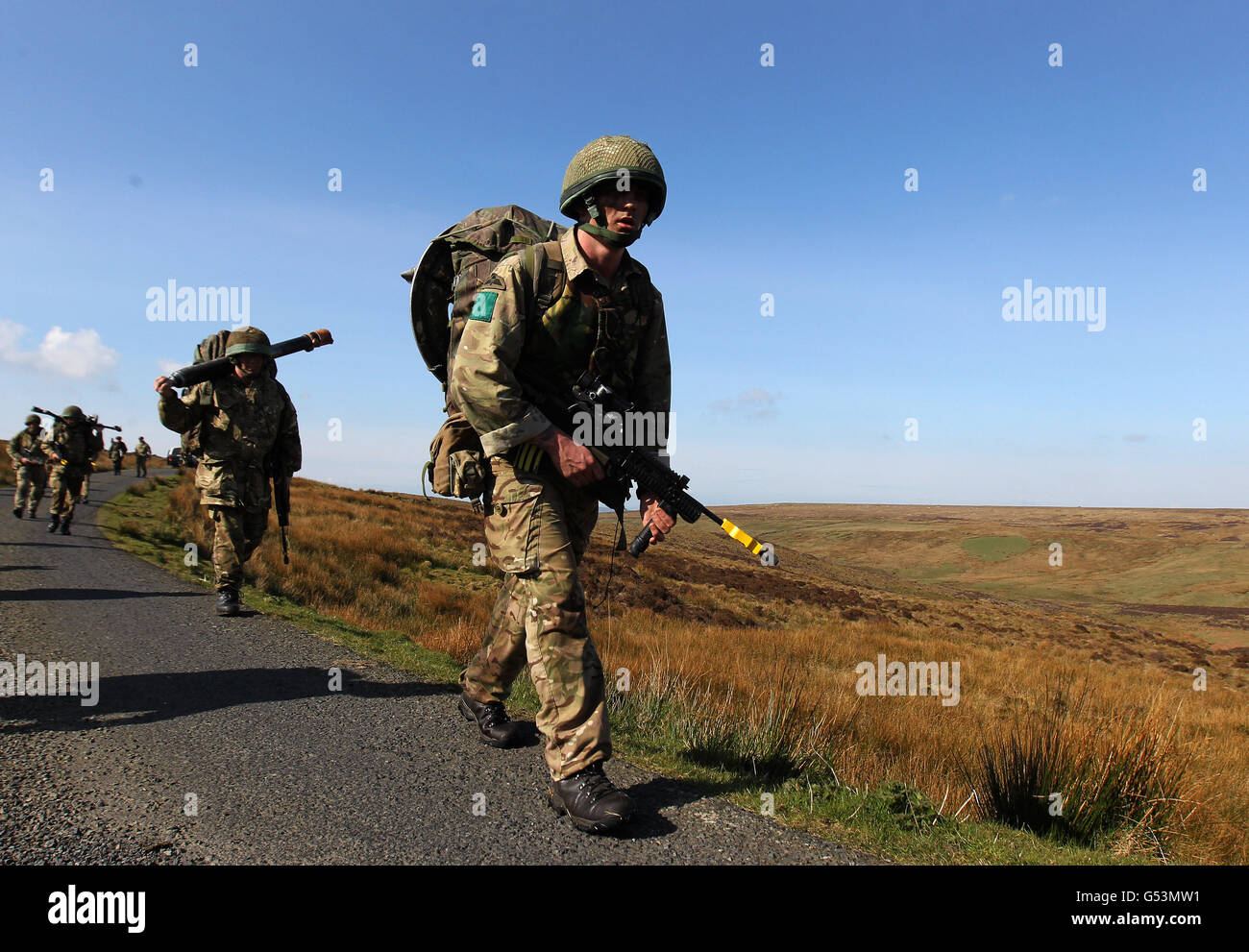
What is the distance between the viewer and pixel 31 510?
1517 cm

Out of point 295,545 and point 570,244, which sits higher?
point 570,244

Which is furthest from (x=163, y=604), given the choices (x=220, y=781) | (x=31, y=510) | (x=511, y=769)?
(x=31, y=510)

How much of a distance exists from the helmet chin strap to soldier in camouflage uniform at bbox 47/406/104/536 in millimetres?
13589

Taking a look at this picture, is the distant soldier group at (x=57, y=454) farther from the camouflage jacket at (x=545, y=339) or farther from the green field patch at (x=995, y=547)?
the green field patch at (x=995, y=547)

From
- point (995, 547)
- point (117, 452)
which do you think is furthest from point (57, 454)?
point (995, 547)

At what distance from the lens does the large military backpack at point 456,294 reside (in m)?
3.37

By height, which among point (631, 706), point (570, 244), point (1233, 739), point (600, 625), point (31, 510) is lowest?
point (1233, 739)

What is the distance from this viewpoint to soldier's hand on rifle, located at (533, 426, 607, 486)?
302 centimetres

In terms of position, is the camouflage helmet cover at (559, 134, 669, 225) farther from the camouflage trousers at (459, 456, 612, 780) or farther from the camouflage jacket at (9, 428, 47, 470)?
the camouflage jacket at (9, 428, 47, 470)

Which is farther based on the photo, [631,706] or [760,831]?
[631,706]

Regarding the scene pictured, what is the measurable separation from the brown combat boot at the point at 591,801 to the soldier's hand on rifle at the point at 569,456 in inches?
45.4

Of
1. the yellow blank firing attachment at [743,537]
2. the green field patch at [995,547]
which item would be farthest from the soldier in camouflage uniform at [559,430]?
the green field patch at [995,547]
